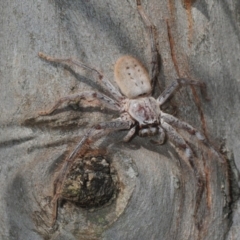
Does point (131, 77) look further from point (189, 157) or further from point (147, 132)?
point (189, 157)

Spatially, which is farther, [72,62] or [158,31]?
[158,31]

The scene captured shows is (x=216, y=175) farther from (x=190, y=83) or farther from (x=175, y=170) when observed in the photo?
(x=190, y=83)

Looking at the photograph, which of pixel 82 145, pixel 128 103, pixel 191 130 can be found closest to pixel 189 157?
pixel 191 130

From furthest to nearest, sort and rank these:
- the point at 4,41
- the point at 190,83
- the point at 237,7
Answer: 1. the point at 237,7
2. the point at 190,83
3. the point at 4,41

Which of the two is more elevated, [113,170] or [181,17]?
[181,17]

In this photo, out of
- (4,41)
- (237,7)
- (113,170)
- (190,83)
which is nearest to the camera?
(113,170)

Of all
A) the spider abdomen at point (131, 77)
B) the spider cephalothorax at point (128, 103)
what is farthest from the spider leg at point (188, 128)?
the spider abdomen at point (131, 77)

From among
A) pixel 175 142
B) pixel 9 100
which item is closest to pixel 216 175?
pixel 175 142

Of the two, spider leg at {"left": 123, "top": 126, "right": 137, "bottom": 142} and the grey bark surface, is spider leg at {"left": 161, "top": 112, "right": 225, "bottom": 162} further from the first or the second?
spider leg at {"left": 123, "top": 126, "right": 137, "bottom": 142}

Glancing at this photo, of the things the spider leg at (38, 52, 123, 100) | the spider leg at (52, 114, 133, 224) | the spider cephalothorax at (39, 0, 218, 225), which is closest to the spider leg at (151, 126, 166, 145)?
the spider cephalothorax at (39, 0, 218, 225)
